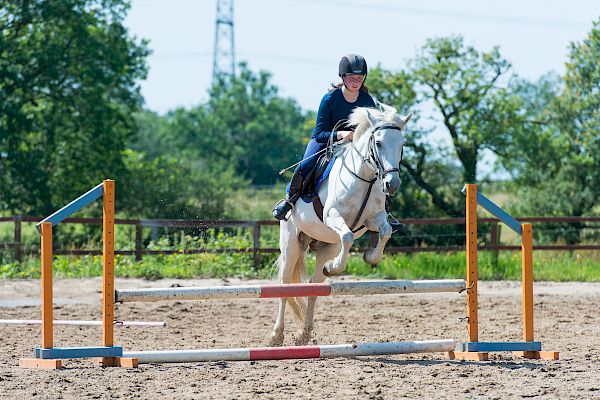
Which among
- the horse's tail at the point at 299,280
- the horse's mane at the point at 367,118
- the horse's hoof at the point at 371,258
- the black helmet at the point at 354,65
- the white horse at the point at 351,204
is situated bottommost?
the horse's tail at the point at 299,280

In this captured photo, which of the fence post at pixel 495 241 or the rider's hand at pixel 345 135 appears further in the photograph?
the fence post at pixel 495 241

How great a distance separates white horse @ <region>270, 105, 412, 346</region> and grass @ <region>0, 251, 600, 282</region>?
7.64 meters

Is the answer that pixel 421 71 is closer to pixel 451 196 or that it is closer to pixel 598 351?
pixel 451 196

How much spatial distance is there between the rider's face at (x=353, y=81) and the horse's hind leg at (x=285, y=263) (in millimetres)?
1416

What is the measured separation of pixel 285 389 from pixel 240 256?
11424mm

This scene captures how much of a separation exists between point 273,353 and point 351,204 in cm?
149

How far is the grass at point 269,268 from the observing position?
16.7 metres

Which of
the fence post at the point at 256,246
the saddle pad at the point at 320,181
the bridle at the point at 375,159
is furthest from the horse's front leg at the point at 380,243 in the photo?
the fence post at the point at 256,246

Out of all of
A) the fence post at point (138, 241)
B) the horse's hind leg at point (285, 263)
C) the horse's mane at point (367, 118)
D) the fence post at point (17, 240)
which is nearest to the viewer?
the horse's mane at point (367, 118)

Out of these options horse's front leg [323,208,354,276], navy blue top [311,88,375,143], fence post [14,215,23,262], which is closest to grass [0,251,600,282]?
fence post [14,215,23,262]

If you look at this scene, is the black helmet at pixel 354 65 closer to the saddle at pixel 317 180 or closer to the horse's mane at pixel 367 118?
the horse's mane at pixel 367 118

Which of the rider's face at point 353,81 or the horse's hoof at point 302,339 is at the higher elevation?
the rider's face at point 353,81

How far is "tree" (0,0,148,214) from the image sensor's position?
2459cm

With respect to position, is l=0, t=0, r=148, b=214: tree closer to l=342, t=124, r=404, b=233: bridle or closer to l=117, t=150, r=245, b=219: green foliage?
l=117, t=150, r=245, b=219: green foliage
